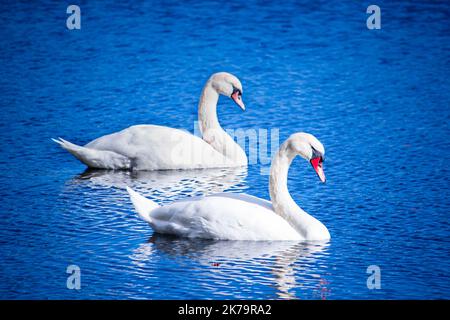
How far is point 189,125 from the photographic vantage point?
20.2 meters

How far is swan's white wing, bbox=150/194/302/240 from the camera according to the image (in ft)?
47.0

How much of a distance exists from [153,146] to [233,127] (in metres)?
2.44

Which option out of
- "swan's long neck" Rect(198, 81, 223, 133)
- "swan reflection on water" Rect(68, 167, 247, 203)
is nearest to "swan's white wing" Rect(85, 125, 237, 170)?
"swan reflection on water" Rect(68, 167, 247, 203)

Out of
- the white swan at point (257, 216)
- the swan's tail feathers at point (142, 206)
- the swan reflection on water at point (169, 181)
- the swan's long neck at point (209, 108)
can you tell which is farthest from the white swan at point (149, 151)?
the white swan at point (257, 216)

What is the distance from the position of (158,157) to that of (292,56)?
241 inches

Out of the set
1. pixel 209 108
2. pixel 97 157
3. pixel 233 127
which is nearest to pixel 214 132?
pixel 209 108

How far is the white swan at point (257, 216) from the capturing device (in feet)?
47.0

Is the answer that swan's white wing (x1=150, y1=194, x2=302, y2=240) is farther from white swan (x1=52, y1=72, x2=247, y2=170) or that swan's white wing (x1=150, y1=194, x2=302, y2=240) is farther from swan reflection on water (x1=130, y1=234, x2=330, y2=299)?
white swan (x1=52, y1=72, x2=247, y2=170)

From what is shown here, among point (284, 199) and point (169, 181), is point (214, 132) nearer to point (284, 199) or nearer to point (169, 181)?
point (169, 181)

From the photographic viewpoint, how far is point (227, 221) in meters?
14.3

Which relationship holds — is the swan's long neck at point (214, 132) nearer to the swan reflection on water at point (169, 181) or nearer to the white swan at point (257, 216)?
the swan reflection on water at point (169, 181)

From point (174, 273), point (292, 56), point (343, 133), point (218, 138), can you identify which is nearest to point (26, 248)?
point (174, 273)

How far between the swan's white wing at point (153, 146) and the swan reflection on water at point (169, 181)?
147 mm

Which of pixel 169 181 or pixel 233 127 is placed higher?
pixel 233 127
